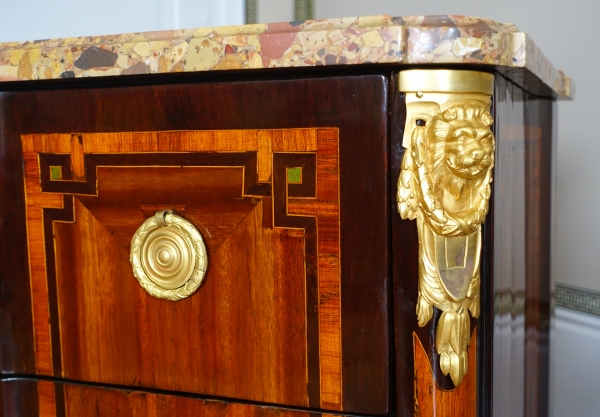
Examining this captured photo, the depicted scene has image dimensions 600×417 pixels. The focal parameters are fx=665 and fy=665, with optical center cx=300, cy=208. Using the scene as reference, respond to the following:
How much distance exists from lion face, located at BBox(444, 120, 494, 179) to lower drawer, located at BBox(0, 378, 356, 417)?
0.23 meters

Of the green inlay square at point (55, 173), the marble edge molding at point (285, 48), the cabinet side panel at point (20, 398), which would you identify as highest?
the marble edge molding at point (285, 48)

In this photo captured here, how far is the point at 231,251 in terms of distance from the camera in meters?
0.56

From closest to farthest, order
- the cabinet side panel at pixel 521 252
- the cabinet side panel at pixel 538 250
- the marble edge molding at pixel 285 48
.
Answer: the marble edge molding at pixel 285 48
the cabinet side panel at pixel 521 252
the cabinet side panel at pixel 538 250

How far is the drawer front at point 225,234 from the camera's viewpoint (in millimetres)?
521

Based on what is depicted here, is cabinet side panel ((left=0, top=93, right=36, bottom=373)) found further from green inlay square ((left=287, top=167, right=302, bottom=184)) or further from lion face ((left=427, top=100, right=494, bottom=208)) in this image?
lion face ((left=427, top=100, right=494, bottom=208))

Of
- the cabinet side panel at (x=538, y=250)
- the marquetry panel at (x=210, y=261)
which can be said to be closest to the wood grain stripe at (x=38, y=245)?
the marquetry panel at (x=210, y=261)

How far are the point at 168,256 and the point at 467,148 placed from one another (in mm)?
264

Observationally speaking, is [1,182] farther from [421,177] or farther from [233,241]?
[421,177]

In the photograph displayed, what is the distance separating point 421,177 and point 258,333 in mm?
191

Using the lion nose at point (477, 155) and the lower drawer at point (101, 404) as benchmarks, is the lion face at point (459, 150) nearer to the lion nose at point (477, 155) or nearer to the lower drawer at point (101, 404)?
the lion nose at point (477, 155)

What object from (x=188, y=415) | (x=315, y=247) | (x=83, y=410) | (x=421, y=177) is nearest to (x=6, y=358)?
(x=83, y=410)

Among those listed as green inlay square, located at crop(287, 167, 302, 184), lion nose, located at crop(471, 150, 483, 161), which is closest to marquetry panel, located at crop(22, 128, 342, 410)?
green inlay square, located at crop(287, 167, 302, 184)

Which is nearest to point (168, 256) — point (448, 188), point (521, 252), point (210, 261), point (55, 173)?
point (210, 261)

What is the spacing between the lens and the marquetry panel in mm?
533
